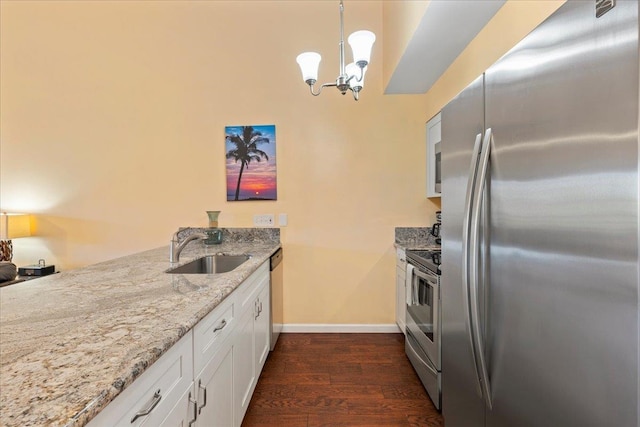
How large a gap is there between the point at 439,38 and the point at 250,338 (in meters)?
2.30

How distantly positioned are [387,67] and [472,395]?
8.95ft

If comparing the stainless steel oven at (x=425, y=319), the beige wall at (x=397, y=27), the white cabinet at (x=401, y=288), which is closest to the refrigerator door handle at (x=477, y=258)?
the stainless steel oven at (x=425, y=319)

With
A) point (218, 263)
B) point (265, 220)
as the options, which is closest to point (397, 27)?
point (265, 220)

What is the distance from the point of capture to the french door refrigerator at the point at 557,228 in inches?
22.7

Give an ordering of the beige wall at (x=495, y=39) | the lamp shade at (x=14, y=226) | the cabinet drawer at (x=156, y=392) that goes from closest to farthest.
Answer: the cabinet drawer at (x=156, y=392) → the beige wall at (x=495, y=39) → the lamp shade at (x=14, y=226)

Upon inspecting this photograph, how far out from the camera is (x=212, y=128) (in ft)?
10.6

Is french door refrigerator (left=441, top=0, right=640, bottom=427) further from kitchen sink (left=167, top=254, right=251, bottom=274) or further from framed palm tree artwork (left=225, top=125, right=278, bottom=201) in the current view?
framed palm tree artwork (left=225, top=125, right=278, bottom=201)

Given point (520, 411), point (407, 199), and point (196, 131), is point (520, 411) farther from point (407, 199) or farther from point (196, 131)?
point (196, 131)

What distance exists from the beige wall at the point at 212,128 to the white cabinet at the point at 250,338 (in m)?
0.85

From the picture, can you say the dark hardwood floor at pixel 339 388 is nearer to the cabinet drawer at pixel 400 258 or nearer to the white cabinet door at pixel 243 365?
the white cabinet door at pixel 243 365

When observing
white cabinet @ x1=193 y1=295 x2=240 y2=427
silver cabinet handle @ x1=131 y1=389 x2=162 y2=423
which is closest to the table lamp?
white cabinet @ x1=193 y1=295 x2=240 y2=427

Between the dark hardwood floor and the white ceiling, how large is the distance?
239 centimetres

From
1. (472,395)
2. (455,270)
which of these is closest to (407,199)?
(455,270)

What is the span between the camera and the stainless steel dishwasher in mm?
2691
